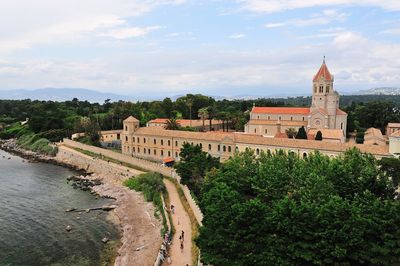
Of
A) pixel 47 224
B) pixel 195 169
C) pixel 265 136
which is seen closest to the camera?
pixel 47 224

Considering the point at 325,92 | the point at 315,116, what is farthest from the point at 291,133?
the point at 325,92

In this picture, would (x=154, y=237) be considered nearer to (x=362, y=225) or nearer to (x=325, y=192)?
(x=325, y=192)

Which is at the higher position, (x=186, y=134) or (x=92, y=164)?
(x=186, y=134)

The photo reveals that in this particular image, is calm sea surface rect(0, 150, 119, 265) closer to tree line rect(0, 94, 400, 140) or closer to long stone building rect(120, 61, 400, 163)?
long stone building rect(120, 61, 400, 163)

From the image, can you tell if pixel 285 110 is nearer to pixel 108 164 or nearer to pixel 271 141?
pixel 271 141

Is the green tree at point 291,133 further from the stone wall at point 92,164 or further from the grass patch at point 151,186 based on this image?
the stone wall at point 92,164

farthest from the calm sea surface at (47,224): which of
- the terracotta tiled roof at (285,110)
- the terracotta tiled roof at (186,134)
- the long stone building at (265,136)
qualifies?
the terracotta tiled roof at (285,110)
